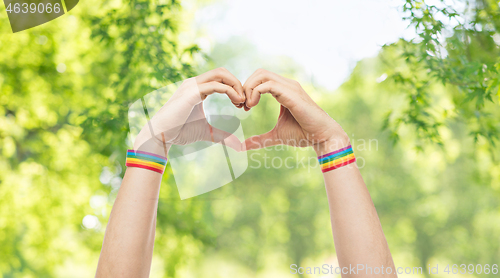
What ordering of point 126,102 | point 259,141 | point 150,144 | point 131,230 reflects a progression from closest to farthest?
1. point 131,230
2. point 150,144
3. point 259,141
4. point 126,102

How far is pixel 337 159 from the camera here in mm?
890

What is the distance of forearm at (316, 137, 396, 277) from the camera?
0.79m

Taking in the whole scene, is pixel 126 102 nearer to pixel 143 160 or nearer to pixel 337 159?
pixel 143 160

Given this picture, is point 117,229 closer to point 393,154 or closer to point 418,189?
point 393,154

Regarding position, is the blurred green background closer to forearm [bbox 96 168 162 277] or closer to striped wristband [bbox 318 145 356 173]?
striped wristband [bbox 318 145 356 173]

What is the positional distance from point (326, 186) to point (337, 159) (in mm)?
84

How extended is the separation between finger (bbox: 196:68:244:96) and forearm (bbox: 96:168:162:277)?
31 cm

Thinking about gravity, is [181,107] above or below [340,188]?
above

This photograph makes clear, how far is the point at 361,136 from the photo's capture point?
7555 mm

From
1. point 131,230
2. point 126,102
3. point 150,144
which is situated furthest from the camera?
point 126,102

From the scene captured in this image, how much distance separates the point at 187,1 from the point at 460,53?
148 inches

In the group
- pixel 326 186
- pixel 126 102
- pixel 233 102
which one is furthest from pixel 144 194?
pixel 126 102

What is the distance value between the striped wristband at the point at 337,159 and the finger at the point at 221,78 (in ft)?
→ 1.08

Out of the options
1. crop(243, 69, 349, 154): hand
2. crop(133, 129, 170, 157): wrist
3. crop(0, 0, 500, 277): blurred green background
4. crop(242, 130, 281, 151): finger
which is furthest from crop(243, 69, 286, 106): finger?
crop(0, 0, 500, 277): blurred green background
